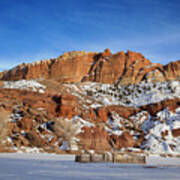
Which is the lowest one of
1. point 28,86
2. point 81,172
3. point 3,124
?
point 81,172

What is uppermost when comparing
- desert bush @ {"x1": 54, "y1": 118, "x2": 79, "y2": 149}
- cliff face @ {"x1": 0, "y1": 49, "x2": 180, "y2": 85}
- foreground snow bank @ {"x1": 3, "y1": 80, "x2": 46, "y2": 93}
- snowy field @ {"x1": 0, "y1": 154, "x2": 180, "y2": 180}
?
cliff face @ {"x1": 0, "y1": 49, "x2": 180, "y2": 85}

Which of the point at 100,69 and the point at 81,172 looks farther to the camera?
the point at 100,69

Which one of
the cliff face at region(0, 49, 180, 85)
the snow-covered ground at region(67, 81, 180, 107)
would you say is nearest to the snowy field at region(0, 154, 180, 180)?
the snow-covered ground at region(67, 81, 180, 107)

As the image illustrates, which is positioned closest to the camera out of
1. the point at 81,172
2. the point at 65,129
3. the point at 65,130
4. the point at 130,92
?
the point at 81,172

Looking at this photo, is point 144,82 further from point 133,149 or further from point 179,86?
point 133,149

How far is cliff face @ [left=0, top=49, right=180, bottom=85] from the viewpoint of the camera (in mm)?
125000

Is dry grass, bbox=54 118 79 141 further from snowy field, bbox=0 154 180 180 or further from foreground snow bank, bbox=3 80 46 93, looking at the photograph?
snowy field, bbox=0 154 180 180

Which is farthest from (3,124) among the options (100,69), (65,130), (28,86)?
(100,69)

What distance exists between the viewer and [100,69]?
447ft

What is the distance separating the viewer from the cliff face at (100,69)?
410 feet

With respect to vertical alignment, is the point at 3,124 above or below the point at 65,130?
above

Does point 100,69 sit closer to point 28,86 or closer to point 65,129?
point 28,86

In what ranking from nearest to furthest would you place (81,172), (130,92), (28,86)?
(81,172)
(28,86)
(130,92)

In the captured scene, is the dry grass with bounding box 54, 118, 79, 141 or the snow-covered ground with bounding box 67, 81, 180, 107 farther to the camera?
the snow-covered ground with bounding box 67, 81, 180, 107
